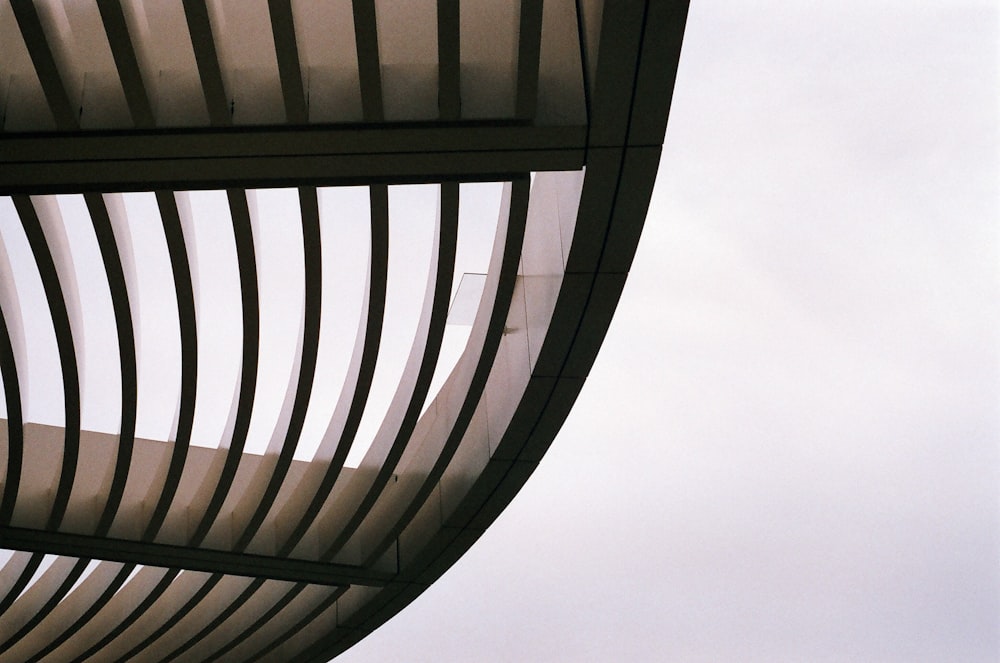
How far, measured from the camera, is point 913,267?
29344mm

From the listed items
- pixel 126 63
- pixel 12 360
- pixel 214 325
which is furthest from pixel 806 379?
pixel 126 63

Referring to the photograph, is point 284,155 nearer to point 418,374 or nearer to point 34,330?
point 418,374

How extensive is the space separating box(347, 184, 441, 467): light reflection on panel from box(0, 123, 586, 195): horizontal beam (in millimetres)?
12897

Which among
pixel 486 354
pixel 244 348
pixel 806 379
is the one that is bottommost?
pixel 486 354

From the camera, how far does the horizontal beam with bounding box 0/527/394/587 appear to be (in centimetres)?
1081

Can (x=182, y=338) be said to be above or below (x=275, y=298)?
below

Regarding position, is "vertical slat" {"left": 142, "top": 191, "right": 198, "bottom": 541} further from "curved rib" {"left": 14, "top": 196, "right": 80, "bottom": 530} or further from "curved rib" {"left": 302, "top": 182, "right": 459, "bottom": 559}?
"curved rib" {"left": 302, "top": 182, "right": 459, "bottom": 559}

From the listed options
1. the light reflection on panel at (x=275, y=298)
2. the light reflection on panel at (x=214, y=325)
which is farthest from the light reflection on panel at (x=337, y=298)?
the light reflection on panel at (x=214, y=325)

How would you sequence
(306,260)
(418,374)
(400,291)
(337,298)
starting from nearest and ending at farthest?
1. (306,260)
2. (418,374)
3. (400,291)
4. (337,298)

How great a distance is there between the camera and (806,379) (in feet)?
99.8

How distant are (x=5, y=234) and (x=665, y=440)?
21.7 m

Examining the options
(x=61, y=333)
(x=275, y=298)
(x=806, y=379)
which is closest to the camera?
(x=61, y=333)

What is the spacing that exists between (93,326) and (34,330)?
60.9 inches

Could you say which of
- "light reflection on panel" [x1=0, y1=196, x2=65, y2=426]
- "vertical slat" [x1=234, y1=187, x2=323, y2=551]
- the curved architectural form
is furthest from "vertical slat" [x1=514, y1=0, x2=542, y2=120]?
"light reflection on panel" [x1=0, y1=196, x2=65, y2=426]
